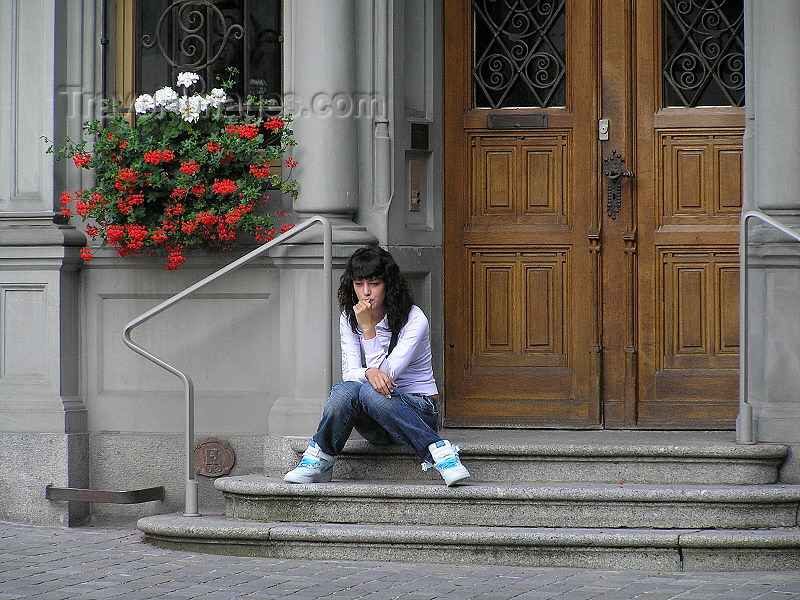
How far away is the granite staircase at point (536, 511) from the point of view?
19.4ft

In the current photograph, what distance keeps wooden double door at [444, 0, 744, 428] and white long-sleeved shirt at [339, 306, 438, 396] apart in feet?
3.55

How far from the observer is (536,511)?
620 centimetres

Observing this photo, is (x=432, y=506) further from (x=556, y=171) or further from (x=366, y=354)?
(x=556, y=171)

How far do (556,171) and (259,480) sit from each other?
260 cm

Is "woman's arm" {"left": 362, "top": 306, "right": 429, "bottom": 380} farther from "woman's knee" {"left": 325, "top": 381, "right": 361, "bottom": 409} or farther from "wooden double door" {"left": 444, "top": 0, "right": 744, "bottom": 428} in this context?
"wooden double door" {"left": 444, "top": 0, "right": 744, "bottom": 428}

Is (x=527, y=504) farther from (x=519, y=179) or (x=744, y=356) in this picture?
(x=519, y=179)

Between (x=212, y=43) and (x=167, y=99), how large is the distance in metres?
→ 0.68

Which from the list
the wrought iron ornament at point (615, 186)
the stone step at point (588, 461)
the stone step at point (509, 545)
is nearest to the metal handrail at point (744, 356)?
the stone step at point (588, 461)

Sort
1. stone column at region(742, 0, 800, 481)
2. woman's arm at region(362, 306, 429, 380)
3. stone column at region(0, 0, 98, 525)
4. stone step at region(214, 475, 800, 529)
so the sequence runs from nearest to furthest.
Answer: stone step at region(214, 475, 800, 529)
woman's arm at region(362, 306, 429, 380)
stone column at region(742, 0, 800, 481)
stone column at region(0, 0, 98, 525)

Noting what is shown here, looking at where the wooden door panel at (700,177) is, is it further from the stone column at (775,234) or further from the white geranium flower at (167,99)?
the white geranium flower at (167,99)

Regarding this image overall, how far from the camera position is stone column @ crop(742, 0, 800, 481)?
673 centimetres

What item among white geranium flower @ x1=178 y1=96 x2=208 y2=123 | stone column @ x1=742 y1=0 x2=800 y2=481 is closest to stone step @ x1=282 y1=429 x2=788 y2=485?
stone column @ x1=742 y1=0 x2=800 y2=481

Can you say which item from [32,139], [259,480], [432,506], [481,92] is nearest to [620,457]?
[432,506]

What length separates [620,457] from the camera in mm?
Answer: 6516
